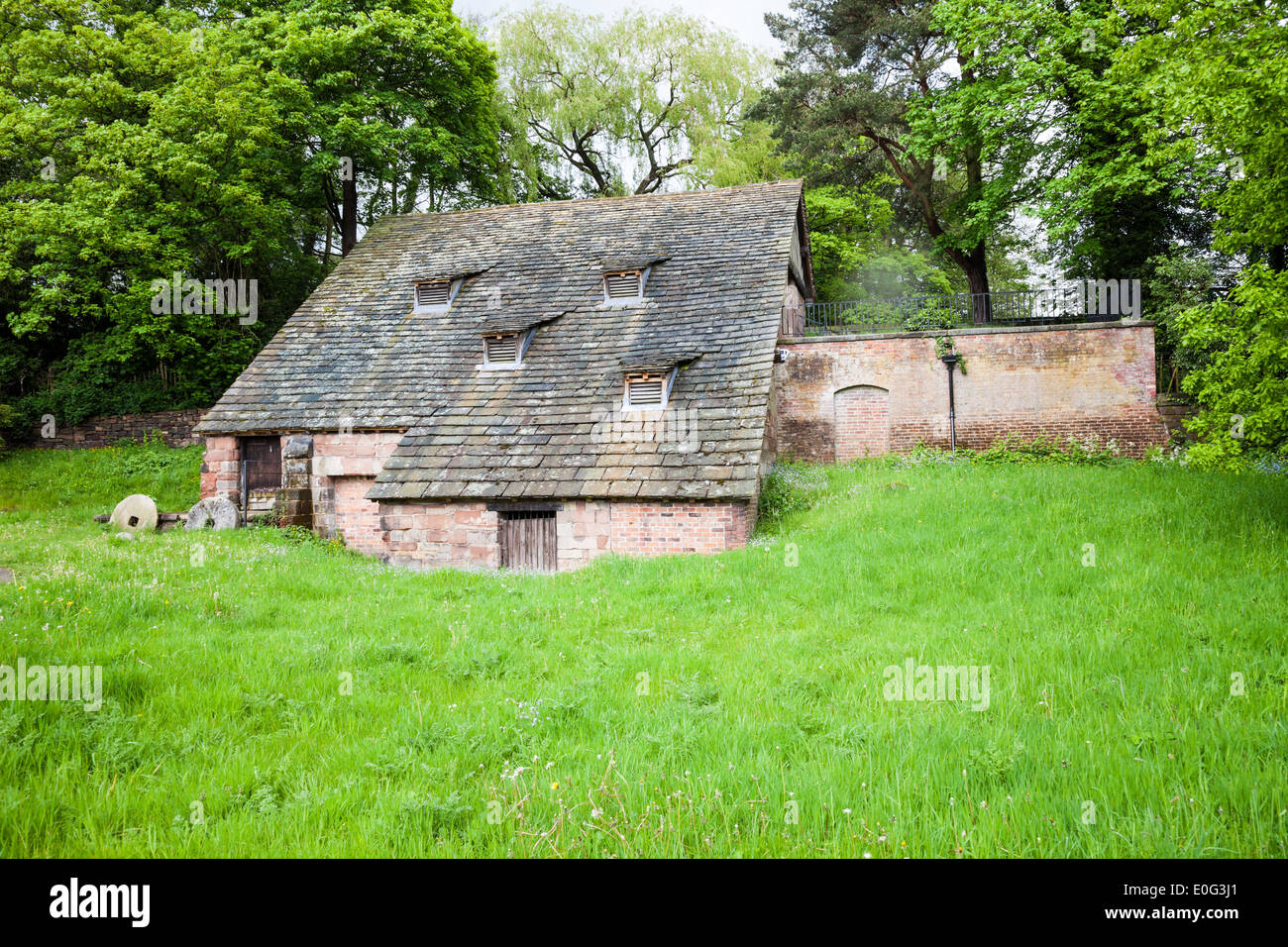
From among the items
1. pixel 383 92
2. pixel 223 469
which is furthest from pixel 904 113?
pixel 223 469

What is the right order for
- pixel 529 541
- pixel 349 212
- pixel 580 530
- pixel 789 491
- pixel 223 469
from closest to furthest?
pixel 580 530
pixel 529 541
pixel 789 491
pixel 223 469
pixel 349 212

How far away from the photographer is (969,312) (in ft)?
71.2

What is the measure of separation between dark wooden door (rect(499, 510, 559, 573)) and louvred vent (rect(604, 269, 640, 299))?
6572 millimetres

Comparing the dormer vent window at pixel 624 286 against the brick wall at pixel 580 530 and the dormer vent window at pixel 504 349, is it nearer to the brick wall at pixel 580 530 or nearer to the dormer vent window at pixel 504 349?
the dormer vent window at pixel 504 349

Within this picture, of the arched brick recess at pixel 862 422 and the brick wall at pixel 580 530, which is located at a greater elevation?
the arched brick recess at pixel 862 422

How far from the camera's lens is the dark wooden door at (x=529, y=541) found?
12.9 m

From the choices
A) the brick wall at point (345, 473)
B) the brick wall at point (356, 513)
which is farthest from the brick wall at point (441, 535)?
the brick wall at point (345, 473)

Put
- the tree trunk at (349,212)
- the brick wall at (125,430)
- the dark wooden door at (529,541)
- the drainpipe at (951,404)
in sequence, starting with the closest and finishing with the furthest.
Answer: the dark wooden door at (529,541)
the drainpipe at (951,404)
the brick wall at (125,430)
the tree trunk at (349,212)

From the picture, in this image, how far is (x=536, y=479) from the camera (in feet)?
42.1

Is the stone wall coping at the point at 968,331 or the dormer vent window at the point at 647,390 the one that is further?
the stone wall coping at the point at 968,331

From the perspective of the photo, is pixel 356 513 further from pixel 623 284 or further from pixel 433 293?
pixel 623 284

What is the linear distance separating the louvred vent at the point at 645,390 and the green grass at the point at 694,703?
4193 millimetres

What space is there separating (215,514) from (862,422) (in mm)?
16717

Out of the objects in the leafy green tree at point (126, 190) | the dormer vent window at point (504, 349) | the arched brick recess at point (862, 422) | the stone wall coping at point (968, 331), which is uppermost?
the leafy green tree at point (126, 190)
